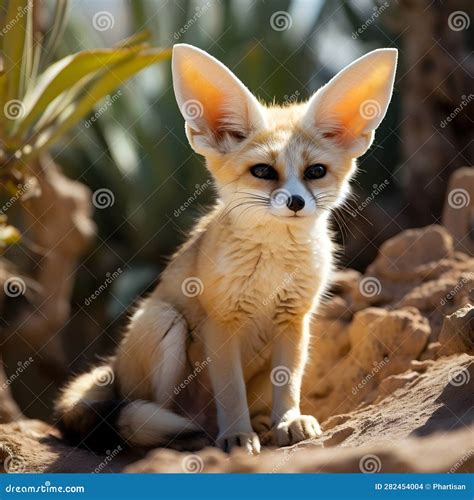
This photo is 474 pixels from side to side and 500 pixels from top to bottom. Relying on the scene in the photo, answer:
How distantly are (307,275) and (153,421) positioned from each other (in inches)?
37.6

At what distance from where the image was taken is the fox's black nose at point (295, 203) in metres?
3.50

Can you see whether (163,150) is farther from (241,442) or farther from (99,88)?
(241,442)

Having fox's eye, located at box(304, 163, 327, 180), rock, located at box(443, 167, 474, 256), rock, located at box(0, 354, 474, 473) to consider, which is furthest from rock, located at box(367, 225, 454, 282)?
fox's eye, located at box(304, 163, 327, 180)

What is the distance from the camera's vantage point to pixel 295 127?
3.89m

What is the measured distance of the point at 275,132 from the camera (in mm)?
3836

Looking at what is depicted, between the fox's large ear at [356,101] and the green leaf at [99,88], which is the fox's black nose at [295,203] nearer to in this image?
the fox's large ear at [356,101]

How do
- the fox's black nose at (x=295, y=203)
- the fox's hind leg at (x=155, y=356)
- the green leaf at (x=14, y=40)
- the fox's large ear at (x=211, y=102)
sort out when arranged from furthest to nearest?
the green leaf at (x=14, y=40), the fox's hind leg at (x=155, y=356), the fox's large ear at (x=211, y=102), the fox's black nose at (x=295, y=203)

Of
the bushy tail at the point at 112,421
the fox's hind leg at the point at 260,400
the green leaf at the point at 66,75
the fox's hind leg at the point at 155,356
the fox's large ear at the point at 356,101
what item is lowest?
the fox's hind leg at the point at 260,400

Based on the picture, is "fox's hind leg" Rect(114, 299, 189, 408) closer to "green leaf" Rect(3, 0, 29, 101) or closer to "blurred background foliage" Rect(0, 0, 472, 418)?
"green leaf" Rect(3, 0, 29, 101)

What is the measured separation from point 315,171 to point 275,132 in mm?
260

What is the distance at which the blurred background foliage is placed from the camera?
23.8 ft

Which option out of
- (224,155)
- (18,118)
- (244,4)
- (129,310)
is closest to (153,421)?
(224,155)

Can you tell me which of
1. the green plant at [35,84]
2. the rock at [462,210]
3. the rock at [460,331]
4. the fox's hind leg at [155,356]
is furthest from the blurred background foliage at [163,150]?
the rock at [460,331]

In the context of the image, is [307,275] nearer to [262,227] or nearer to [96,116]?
[262,227]
